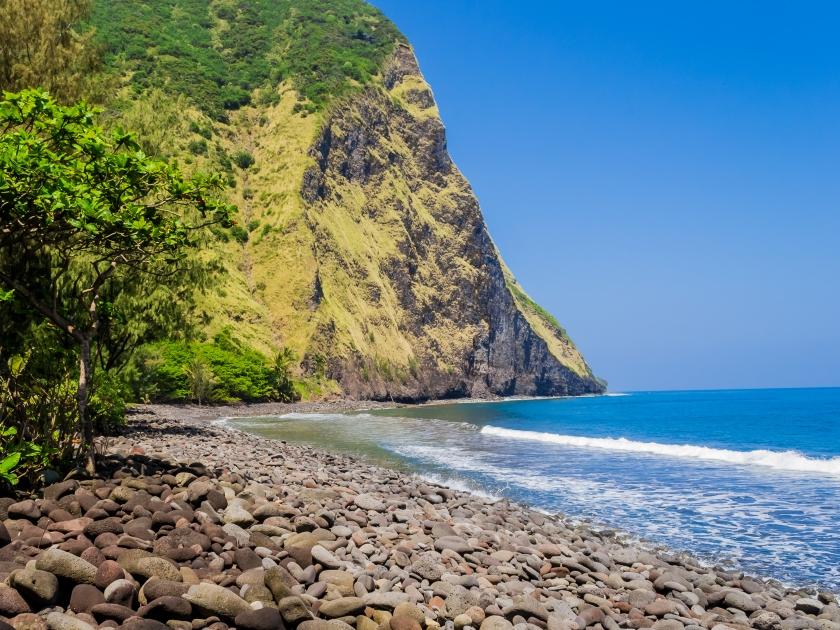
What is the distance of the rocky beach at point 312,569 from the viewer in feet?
16.7

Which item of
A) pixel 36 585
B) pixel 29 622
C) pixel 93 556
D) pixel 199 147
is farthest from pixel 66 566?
pixel 199 147

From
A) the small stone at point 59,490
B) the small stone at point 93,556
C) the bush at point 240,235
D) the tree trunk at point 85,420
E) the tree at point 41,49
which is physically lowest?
the small stone at point 93,556

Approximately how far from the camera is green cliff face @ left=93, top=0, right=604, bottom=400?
76.4m

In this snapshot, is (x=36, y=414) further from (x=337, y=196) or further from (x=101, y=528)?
(x=337, y=196)

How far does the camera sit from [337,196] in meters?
89.1

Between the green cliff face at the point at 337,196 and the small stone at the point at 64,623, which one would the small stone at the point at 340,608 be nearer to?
the small stone at the point at 64,623

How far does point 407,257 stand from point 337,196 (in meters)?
16.3

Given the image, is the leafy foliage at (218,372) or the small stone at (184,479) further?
the leafy foliage at (218,372)

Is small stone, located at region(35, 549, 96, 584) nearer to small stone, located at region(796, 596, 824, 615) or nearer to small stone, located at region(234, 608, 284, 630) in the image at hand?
small stone, located at region(234, 608, 284, 630)

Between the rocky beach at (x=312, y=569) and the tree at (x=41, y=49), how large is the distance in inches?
317

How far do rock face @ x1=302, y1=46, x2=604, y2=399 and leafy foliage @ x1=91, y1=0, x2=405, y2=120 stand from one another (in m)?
6.54

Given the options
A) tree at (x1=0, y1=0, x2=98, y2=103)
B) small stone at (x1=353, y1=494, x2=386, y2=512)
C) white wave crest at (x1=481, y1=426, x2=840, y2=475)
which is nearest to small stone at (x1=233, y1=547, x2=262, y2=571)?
small stone at (x1=353, y1=494, x2=386, y2=512)

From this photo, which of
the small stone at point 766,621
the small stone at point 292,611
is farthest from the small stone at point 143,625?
the small stone at point 766,621

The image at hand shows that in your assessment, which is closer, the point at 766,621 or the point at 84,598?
the point at 84,598
